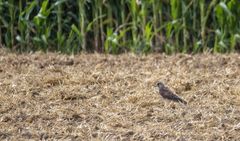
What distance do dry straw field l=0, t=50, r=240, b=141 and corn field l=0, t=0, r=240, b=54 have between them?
4.12 ft

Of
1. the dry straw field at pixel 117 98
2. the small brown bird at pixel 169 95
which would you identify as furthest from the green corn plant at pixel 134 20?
the small brown bird at pixel 169 95

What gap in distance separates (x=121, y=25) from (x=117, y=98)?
3.39 m

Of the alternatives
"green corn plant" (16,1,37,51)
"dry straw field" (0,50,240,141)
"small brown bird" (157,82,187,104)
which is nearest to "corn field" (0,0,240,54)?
"green corn plant" (16,1,37,51)

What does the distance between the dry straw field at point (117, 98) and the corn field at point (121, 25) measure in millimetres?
1254

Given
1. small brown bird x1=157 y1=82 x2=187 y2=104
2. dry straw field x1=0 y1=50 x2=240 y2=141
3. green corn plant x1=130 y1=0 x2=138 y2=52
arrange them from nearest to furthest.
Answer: dry straw field x1=0 y1=50 x2=240 y2=141 < small brown bird x1=157 y1=82 x2=187 y2=104 < green corn plant x1=130 y1=0 x2=138 y2=52

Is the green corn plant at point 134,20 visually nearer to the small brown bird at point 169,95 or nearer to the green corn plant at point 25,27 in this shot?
the green corn plant at point 25,27

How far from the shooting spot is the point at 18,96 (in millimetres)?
5699

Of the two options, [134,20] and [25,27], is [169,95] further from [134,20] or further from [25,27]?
[25,27]

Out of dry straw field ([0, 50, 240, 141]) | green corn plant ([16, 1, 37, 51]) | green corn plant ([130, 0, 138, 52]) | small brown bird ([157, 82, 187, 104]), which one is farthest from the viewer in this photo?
green corn plant ([16, 1, 37, 51])

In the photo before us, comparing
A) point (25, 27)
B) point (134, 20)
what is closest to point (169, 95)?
point (134, 20)

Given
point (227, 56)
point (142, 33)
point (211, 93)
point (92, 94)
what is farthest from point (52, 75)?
point (142, 33)

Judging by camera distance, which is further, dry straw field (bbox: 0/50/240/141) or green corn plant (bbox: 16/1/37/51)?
green corn plant (bbox: 16/1/37/51)

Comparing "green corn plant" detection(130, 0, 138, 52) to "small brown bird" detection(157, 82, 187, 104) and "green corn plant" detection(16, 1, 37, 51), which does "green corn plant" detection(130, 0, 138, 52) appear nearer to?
"green corn plant" detection(16, 1, 37, 51)

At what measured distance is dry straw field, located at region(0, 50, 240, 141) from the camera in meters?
4.80
